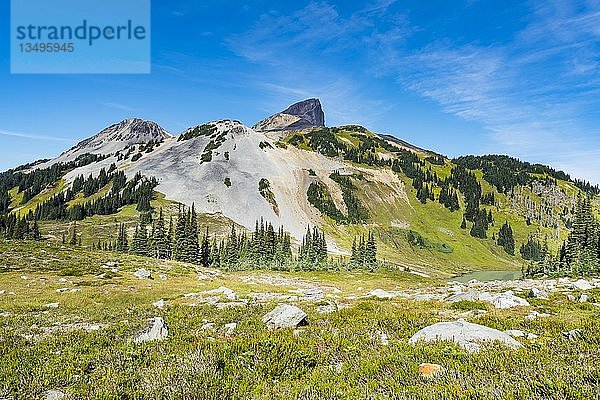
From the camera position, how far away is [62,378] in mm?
9055

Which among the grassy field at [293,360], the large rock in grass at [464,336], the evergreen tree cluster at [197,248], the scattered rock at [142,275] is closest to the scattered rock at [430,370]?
the grassy field at [293,360]

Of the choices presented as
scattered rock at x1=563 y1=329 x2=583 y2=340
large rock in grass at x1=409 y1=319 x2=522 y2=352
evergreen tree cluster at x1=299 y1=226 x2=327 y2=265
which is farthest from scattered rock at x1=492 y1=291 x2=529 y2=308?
evergreen tree cluster at x1=299 y1=226 x2=327 y2=265

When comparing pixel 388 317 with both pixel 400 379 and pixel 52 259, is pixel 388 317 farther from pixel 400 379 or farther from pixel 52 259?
pixel 52 259

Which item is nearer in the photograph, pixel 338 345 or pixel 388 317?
pixel 338 345

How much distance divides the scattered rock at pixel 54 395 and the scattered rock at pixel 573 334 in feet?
45.4

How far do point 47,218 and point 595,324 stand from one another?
213 meters

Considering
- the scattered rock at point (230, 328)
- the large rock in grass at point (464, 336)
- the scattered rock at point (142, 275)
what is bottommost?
the scattered rock at point (142, 275)

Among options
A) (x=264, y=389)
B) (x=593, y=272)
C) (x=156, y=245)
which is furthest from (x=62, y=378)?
(x=156, y=245)

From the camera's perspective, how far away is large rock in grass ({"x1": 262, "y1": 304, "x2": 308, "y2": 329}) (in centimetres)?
1462

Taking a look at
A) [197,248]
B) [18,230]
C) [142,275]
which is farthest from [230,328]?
[18,230]

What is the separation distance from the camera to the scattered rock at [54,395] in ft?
25.5

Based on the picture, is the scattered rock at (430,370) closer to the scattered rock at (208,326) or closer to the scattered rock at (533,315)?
the scattered rock at (533,315)

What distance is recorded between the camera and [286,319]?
49.0ft

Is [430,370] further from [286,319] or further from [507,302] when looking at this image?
[507,302]
